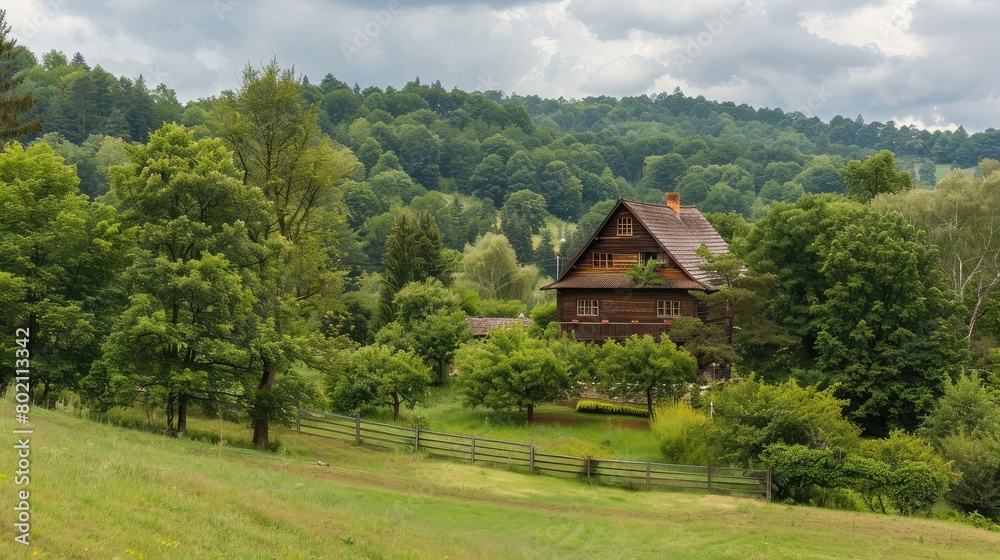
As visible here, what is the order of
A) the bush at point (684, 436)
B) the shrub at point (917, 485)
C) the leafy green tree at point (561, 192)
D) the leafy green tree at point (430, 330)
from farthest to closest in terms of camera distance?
the leafy green tree at point (561, 192), the leafy green tree at point (430, 330), the bush at point (684, 436), the shrub at point (917, 485)

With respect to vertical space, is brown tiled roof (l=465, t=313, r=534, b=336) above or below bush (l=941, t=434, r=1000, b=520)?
above

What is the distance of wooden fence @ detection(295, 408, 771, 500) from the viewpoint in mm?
31312

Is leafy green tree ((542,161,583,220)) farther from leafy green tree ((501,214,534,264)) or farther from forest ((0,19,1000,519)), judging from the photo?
forest ((0,19,1000,519))

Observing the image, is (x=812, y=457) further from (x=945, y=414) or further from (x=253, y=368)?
(x=253, y=368)

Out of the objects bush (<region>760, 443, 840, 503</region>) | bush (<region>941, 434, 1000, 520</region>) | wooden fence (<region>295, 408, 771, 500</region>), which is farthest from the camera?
wooden fence (<region>295, 408, 771, 500</region>)

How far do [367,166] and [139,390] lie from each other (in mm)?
140471

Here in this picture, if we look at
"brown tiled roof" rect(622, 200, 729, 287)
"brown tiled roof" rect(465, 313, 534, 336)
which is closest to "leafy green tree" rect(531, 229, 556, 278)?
"brown tiled roof" rect(465, 313, 534, 336)

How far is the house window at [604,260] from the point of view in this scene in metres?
50.5

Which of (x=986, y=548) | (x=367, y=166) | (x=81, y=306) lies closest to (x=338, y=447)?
(x=81, y=306)

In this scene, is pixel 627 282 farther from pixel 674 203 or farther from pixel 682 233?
pixel 674 203

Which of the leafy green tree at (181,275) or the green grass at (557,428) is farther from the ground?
the leafy green tree at (181,275)

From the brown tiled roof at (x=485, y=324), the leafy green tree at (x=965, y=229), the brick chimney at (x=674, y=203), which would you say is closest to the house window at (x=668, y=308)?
the brick chimney at (x=674, y=203)

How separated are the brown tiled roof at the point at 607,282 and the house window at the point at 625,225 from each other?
2.27 metres

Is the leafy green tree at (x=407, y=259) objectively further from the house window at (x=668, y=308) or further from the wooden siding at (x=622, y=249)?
the house window at (x=668, y=308)
